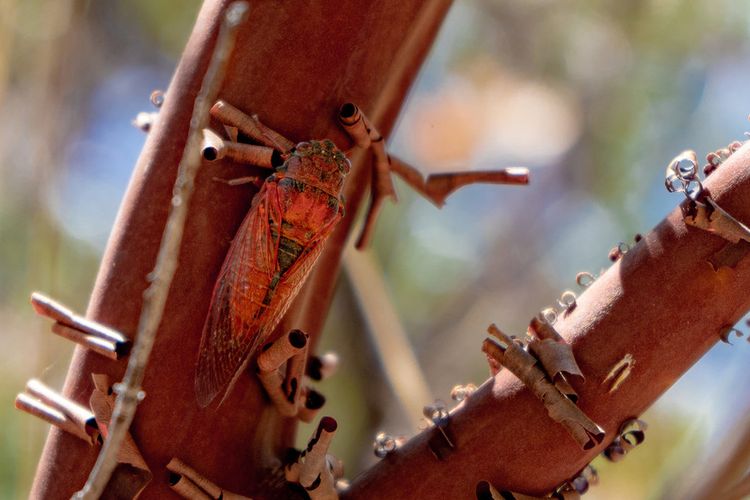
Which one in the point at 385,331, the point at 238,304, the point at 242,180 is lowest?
the point at 385,331

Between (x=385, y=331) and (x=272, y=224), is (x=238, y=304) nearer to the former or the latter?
(x=272, y=224)

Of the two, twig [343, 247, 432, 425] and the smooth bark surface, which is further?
twig [343, 247, 432, 425]

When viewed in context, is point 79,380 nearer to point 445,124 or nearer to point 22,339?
point 22,339

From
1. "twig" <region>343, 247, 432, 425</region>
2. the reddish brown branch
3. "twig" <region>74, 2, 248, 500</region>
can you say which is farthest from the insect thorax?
"twig" <region>343, 247, 432, 425</region>

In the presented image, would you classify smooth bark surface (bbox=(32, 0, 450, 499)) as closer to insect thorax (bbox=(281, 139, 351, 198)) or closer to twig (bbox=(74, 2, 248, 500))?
insect thorax (bbox=(281, 139, 351, 198))

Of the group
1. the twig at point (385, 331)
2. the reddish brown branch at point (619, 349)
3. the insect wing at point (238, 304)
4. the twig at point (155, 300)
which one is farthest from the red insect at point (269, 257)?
the twig at point (385, 331)

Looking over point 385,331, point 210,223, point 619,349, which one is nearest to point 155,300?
point 210,223

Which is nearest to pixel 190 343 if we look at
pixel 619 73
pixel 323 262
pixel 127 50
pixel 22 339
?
pixel 323 262
